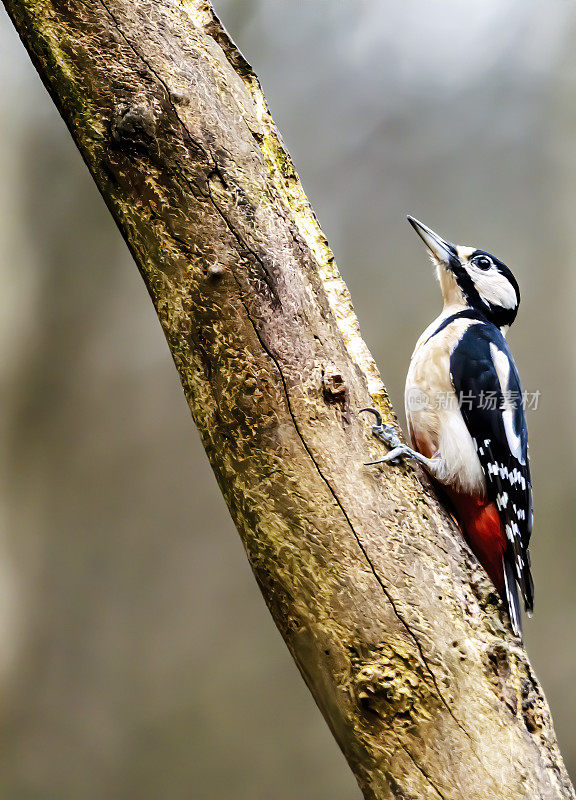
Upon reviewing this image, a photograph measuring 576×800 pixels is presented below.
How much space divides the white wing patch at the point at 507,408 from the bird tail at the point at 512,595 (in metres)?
0.25

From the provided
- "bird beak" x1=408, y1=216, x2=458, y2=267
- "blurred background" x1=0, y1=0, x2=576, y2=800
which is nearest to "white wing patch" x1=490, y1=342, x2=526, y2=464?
"bird beak" x1=408, y1=216, x2=458, y2=267

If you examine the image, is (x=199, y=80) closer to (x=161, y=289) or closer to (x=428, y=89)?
(x=161, y=289)

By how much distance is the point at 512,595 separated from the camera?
1.28 meters

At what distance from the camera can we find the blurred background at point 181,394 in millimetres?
3279

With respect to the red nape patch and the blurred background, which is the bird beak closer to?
the red nape patch

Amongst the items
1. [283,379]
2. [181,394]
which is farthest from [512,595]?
[181,394]

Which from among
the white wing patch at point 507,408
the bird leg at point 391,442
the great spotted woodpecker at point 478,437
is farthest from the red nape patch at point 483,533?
the bird leg at point 391,442

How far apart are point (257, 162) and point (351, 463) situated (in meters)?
0.54

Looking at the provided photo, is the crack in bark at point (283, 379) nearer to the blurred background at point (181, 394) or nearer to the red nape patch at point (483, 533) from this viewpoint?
the red nape patch at point (483, 533)

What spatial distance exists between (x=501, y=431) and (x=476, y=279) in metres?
0.52

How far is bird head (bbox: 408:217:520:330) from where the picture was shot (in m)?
1.86

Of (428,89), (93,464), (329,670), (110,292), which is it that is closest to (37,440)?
(93,464)

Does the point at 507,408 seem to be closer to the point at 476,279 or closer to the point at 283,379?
the point at 476,279

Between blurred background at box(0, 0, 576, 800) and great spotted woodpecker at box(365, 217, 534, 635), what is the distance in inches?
62.1
